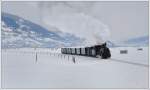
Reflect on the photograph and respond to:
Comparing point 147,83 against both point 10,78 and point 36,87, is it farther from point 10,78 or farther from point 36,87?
point 10,78

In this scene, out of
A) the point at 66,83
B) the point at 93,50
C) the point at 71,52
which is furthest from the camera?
the point at 71,52

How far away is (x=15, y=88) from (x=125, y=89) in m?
4.73

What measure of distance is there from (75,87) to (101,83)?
1.33 m

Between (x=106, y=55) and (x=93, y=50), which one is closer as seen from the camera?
(x=106, y=55)

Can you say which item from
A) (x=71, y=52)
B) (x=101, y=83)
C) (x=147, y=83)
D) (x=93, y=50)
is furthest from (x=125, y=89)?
(x=71, y=52)

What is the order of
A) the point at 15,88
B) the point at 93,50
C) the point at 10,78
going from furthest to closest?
the point at 93,50
the point at 10,78
the point at 15,88

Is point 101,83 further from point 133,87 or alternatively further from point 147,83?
point 147,83

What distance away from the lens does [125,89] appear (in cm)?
716

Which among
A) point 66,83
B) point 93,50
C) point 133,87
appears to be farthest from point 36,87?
point 93,50

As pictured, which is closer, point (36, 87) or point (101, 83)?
point (36, 87)

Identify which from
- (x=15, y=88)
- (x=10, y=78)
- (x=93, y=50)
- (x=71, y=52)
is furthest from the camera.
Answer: (x=71, y=52)

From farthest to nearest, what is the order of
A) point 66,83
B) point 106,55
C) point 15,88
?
1. point 106,55
2. point 66,83
3. point 15,88

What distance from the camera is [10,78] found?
338 inches

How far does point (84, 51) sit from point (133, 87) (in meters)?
16.8
